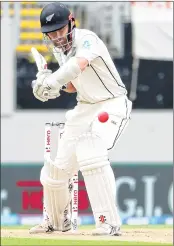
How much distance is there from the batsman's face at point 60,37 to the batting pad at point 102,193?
2.25 ft

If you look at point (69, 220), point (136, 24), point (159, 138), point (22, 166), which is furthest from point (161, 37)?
point (69, 220)

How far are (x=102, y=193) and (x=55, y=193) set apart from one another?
0.41 meters

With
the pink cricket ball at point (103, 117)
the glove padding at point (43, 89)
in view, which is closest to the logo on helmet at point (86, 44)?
the glove padding at point (43, 89)

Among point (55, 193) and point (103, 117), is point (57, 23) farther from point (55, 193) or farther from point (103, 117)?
point (55, 193)

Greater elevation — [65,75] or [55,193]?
[65,75]

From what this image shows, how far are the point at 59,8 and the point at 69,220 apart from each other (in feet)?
4.06

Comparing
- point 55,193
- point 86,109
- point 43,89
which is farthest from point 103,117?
point 55,193

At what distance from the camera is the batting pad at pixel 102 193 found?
17.9 ft

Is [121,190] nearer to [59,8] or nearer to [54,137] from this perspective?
[54,137]

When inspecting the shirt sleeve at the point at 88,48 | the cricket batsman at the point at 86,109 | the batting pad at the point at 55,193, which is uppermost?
the shirt sleeve at the point at 88,48

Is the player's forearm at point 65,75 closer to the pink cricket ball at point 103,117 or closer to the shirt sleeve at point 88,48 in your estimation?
the shirt sleeve at point 88,48

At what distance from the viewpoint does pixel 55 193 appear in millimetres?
5801

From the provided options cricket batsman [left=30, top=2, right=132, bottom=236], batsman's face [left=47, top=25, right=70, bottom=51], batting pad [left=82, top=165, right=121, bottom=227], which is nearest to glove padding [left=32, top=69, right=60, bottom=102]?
cricket batsman [left=30, top=2, right=132, bottom=236]

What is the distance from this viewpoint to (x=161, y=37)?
1004cm
